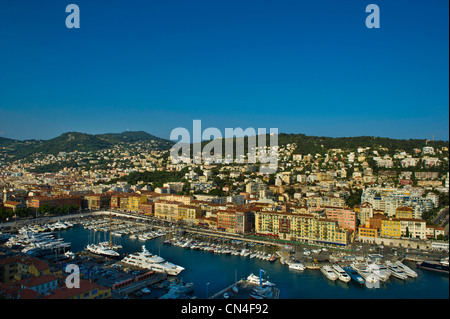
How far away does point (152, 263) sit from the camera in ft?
26.7

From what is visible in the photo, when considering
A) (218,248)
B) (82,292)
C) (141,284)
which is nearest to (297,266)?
(218,248)

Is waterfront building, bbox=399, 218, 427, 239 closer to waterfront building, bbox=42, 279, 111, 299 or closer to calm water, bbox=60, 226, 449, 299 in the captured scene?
calm water, bbox=60, 226, 449, 299

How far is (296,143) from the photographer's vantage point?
3138 centimetres

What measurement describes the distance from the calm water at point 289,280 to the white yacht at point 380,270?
0.54ft

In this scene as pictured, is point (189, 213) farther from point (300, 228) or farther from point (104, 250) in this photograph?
point (104, 250)

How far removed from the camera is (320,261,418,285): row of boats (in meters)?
7.58

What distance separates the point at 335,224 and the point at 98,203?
12741mm

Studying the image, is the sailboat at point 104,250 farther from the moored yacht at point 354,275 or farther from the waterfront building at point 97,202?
the waterfront building at point 97,202

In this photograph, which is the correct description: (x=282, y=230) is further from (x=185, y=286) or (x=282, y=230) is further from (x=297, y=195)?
(x=297, y=195)

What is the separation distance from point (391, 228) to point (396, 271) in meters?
3.29

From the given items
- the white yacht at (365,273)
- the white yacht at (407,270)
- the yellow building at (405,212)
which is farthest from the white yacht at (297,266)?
the yellow building at (405,212)

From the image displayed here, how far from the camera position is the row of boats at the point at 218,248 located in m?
9.52

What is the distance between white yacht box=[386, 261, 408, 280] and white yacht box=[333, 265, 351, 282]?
3.64 ft

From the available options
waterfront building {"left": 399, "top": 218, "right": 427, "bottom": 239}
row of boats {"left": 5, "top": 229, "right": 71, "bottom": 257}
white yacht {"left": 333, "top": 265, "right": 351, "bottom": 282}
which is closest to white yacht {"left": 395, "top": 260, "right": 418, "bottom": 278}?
white yacht {"left": 333, "top": 265, "right": 351, "bottom": 282}
